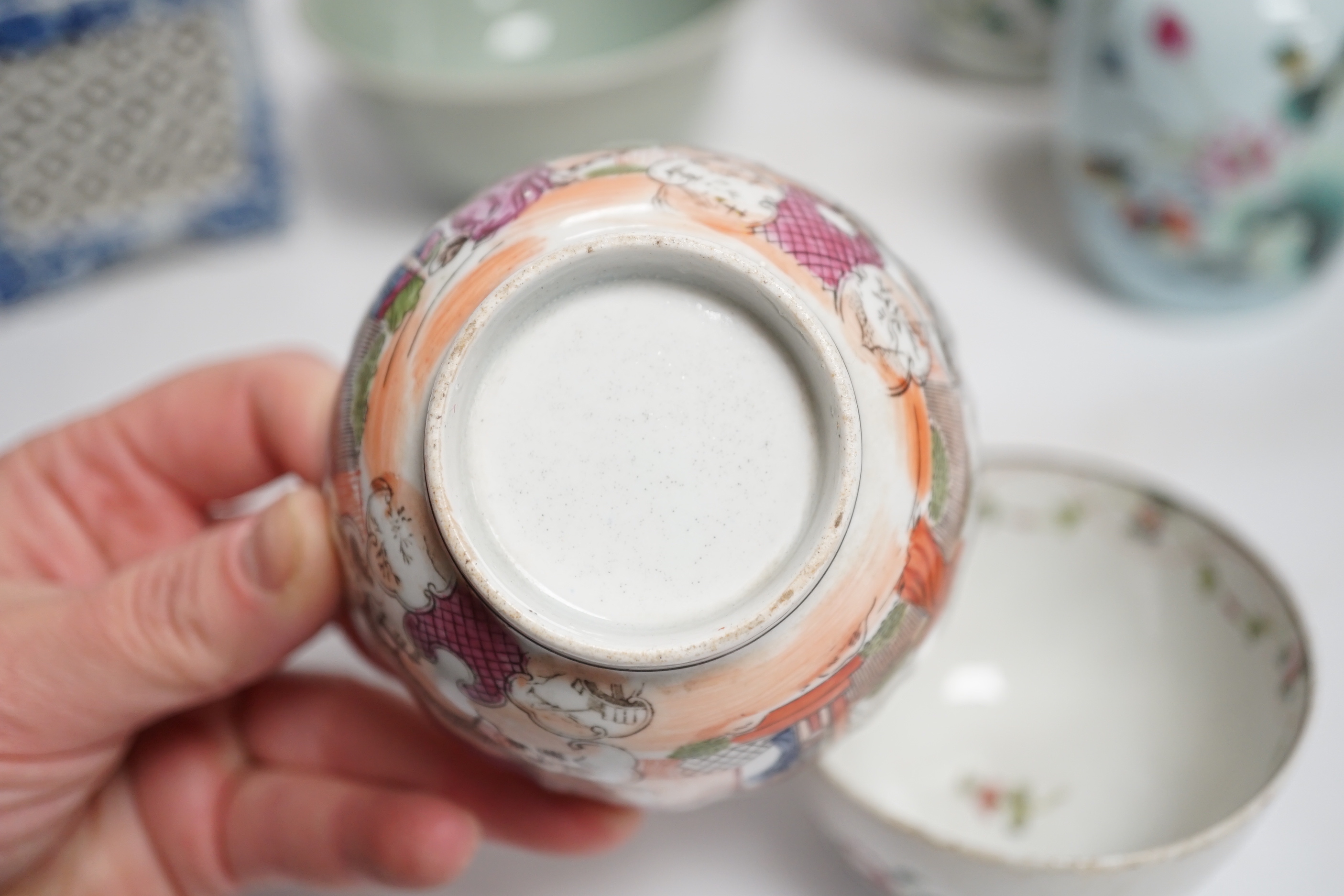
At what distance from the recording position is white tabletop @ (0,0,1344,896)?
3.01ft

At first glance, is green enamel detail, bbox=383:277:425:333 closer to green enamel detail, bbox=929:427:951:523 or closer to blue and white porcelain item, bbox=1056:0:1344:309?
green enamel detail, bbox=929:427:951:523

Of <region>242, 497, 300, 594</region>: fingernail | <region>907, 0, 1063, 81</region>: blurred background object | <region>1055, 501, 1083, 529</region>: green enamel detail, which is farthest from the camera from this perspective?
<region>907, 0, 1063, 81</region>: blurred background object

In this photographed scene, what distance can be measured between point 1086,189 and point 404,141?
0.72 metres

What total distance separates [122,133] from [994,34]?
1019 millimetres

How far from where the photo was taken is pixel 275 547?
671mm

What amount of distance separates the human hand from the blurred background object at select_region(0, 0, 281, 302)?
1.41ft

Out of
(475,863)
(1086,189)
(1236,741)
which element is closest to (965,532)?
(1236,741)

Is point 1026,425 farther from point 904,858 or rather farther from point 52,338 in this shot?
point 52,338

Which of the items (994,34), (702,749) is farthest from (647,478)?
(994,34)

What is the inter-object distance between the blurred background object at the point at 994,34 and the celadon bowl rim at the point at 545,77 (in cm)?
38

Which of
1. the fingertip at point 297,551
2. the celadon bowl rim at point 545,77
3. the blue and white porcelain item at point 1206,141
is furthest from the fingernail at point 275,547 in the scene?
the blue and white porcelain item at point 1206,141

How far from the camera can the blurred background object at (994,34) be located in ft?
4.82

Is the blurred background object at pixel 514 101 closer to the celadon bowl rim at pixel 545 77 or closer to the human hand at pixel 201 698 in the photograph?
the celadon bowl rim at pixel 545 77

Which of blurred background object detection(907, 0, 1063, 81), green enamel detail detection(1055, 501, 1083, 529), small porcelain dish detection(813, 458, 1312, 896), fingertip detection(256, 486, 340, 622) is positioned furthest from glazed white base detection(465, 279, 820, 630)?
blurred background object detection(907, 0, 1063, 81)
